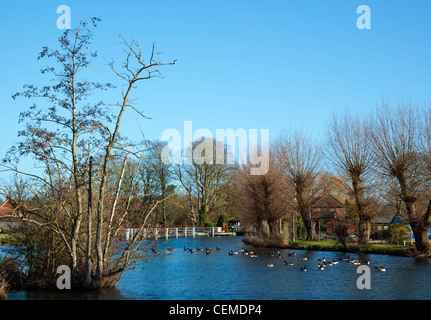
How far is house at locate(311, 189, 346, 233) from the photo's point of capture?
43.2 metres

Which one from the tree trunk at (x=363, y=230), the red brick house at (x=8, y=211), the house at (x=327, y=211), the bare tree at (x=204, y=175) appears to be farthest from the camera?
the bare tree at (x=204, y=175)

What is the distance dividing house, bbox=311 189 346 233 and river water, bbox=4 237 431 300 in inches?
547

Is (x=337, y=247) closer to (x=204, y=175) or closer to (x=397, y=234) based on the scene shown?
(x=397, y=234)

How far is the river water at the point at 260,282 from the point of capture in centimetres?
1686

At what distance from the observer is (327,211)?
52062mm

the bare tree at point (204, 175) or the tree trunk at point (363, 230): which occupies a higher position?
the bare tree at point (204, 175)

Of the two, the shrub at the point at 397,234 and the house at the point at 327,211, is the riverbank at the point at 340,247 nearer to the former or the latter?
the shrub at the point at 397,234

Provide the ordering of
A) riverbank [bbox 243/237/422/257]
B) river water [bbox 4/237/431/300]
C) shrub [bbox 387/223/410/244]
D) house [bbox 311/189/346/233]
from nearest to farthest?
river water [bbox 4/237/431/300], riverbank [bbox 243/237/422/257], shrub [bbox 387/223/410/244], house [bbox 311/189/346/233]

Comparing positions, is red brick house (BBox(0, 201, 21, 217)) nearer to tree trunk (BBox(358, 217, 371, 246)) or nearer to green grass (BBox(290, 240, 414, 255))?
green grass (BBox(290, 240, 414, 255))

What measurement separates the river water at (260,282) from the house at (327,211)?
45.6 ft

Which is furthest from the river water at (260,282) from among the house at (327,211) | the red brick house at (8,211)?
the house at (327,211)

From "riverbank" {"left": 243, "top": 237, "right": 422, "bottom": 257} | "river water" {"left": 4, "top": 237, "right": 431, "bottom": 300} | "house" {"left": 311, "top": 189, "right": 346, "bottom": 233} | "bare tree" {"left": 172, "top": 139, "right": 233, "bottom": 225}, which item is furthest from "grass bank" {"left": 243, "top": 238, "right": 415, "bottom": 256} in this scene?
"bare tree" {"left": 172, "top": 139, "right": 233, "bottom": 225}

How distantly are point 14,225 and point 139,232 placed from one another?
550cm
